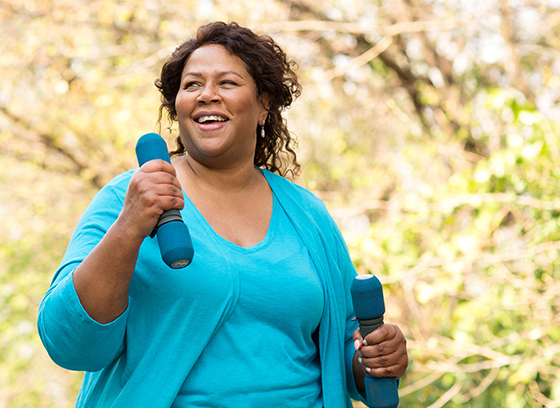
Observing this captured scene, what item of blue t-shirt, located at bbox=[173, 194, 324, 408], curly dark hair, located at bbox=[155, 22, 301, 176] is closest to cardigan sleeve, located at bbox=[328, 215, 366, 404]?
blue t-shirt, located at bbox=[173, 194, 324, 408]

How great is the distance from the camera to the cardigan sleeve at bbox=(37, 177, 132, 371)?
1344 mm

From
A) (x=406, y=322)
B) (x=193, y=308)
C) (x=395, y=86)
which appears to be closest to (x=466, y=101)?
(x=395, y=86)

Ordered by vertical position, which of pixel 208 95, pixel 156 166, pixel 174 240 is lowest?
pixel 174 240

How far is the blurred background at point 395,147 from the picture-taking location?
3.44 m

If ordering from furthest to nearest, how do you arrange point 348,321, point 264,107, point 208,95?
point 264,107 → point 348,321 → point 208,95

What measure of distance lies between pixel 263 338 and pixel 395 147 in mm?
4500

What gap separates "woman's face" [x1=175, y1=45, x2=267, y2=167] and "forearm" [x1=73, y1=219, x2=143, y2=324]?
1.79 ft

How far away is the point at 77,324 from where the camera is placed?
1341 millimetres

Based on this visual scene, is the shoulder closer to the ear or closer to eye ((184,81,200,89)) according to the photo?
the ear

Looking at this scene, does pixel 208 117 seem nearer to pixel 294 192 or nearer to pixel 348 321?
pixel 294 192

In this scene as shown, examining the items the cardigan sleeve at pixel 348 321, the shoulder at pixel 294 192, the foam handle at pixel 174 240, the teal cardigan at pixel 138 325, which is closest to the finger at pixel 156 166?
the foam handle at pixel 174 240

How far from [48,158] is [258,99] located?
526 cm

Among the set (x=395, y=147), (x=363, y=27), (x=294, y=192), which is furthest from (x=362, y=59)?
(x=294, y=192)

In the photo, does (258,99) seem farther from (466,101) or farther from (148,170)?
(466,101)
